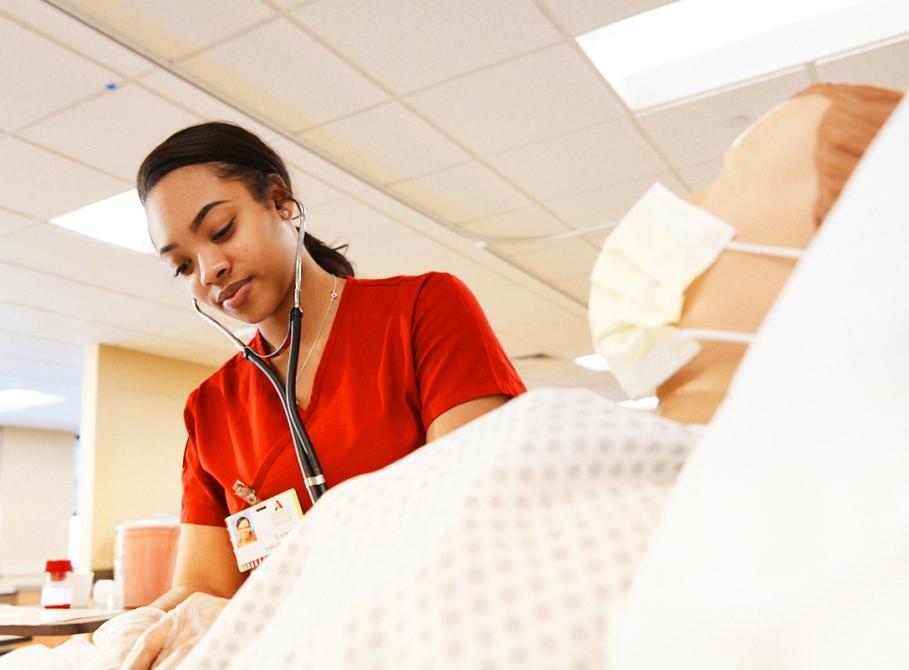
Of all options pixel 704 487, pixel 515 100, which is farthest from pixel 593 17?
pixel 704 487

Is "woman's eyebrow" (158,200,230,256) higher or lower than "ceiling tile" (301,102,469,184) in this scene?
lower

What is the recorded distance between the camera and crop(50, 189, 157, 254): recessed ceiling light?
377 cm

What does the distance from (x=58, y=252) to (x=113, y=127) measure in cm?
141

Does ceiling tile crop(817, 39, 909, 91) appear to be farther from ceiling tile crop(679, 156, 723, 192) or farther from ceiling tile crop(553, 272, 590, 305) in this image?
ceiling tile crop(553, 272, 590, 305)

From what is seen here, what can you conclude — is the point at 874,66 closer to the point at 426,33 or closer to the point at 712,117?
the point at 712,117

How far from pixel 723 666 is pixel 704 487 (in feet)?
0.24

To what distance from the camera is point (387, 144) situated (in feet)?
11.0

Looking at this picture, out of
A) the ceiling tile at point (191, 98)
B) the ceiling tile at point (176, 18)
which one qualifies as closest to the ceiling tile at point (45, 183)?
the ceiling tile at point (191, 98)

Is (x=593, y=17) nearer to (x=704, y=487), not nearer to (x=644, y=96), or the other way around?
(x=644, y=96)

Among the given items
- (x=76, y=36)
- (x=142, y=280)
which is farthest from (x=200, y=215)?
(x=142, y=280)

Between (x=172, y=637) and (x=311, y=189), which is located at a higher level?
(x=311, y=189)

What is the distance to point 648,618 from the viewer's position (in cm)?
35

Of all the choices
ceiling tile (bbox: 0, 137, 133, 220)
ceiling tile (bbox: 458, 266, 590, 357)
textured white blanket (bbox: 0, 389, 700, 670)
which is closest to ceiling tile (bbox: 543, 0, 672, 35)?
ceiling tile (bbox: 0, 137, 133, 220)

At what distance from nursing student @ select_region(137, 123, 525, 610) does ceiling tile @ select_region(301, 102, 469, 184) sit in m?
1.74
